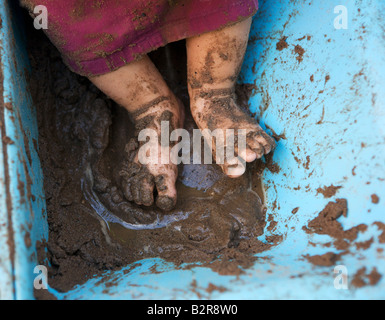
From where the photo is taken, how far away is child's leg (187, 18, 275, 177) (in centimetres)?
112

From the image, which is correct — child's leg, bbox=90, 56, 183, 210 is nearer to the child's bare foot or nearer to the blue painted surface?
the child's bare foot

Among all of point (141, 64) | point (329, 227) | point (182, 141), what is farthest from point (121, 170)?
point (329, 227)

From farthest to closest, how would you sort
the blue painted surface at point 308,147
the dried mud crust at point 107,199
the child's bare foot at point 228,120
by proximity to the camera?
the child's bare foot at point 228,120
the dried mud crust at point 107,199
the blue painted surface at point 308,147

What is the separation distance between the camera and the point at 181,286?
828 mm

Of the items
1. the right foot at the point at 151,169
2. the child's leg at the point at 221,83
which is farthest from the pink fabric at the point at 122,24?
the right foot at the point at 151,169

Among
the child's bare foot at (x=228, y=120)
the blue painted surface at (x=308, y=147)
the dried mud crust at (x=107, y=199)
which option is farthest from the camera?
the child's bare foot at (x=228, y=120)

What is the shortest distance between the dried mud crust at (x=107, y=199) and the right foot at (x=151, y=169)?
1.3 inches

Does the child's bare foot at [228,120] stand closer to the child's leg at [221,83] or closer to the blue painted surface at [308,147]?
the child's leg at [221,83]

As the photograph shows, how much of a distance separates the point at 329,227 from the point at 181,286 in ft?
1.40

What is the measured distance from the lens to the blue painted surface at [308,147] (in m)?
0.80

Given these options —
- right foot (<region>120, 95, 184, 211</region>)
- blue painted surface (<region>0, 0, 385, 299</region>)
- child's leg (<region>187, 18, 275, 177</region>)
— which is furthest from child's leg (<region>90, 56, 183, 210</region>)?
blue painted surface (<region>0, 0, 385, 299</region>)
